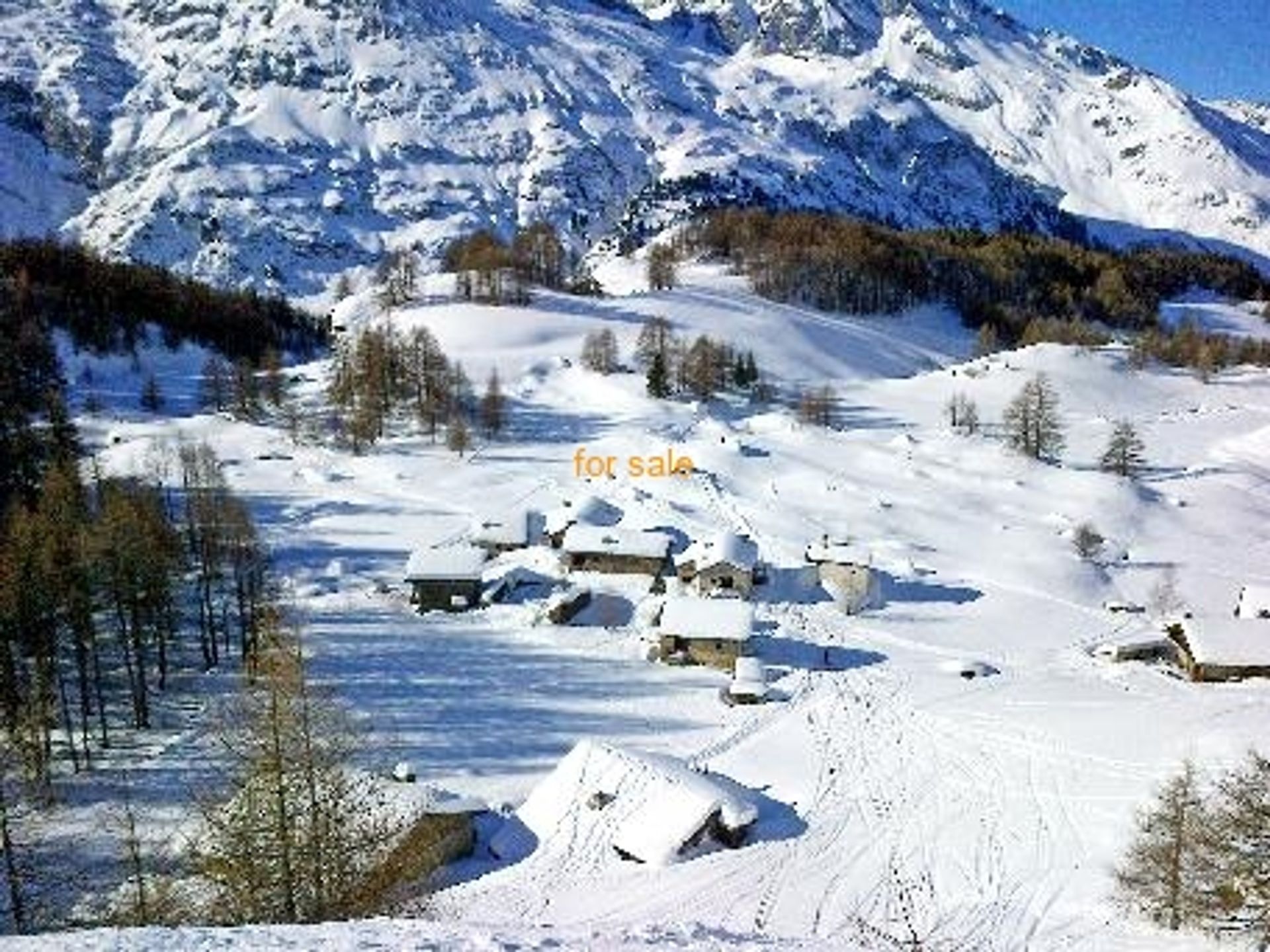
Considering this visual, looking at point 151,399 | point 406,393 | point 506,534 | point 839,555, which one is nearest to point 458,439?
point 406,393

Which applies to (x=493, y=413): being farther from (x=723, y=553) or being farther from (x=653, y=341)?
(x=723, y=553)

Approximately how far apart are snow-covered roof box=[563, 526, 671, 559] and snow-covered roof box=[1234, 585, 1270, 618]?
110 feet

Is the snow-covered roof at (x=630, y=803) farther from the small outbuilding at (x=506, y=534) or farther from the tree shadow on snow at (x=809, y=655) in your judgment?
the small outbuilding at (x=506, y=534)

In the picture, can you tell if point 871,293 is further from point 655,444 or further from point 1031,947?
point 1031,947

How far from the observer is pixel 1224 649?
5944 centimetres

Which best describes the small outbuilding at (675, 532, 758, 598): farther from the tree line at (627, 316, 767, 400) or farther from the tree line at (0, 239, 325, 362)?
the tree line at (0, 239, 325, 362)

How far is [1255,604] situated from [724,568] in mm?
30524

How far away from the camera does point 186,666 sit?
56.0 meters

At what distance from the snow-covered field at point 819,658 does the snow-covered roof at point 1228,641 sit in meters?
2.54

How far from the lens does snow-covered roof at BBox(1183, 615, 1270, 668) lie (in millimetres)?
58875

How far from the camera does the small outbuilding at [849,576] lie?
6962 centimetres

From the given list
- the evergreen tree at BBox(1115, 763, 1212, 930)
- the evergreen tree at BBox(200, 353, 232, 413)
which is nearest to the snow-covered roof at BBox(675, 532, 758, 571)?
the evergreen tree at BBox(1115, 763, 1212, 930)

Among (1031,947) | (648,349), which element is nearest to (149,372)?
(648,349)

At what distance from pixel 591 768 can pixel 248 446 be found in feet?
232
